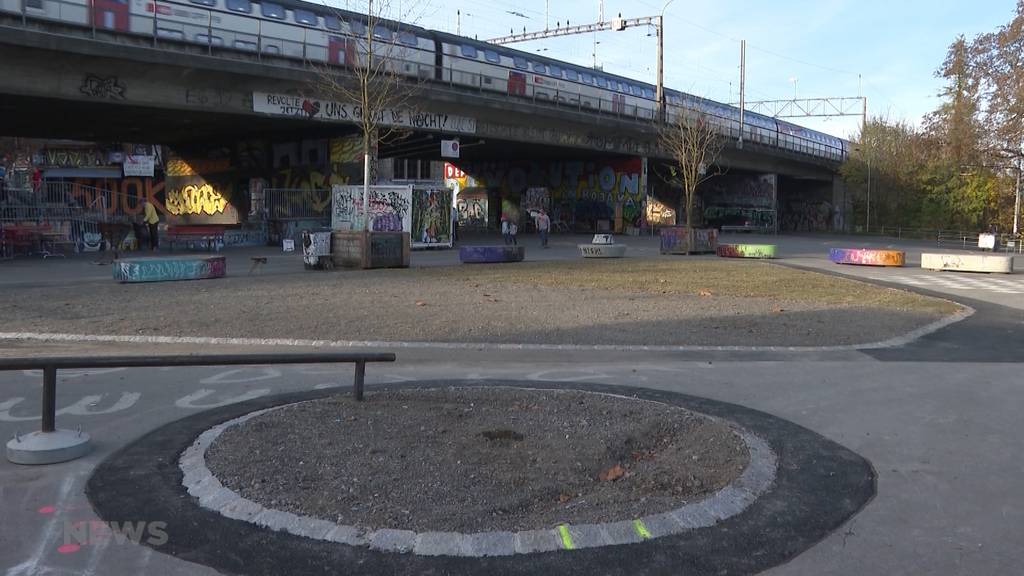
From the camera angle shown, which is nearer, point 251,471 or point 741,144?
point 251,471

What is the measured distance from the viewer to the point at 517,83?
38438mm

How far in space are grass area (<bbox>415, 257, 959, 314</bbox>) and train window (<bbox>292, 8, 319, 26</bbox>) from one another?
13.3 m

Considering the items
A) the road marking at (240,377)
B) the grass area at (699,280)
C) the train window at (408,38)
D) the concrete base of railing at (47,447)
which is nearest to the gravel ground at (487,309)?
the grass area at (699,280)

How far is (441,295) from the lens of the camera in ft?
50.1

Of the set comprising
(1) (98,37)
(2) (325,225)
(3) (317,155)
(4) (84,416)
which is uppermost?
(1) (98,37)

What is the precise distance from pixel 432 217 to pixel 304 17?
30.7ft

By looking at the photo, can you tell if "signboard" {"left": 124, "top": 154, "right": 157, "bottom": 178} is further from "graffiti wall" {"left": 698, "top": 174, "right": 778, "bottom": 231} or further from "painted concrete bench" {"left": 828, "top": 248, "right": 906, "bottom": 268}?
"painted concrete bench" {"left": 828, "top": 248, "right": 906, "bottom": 268}

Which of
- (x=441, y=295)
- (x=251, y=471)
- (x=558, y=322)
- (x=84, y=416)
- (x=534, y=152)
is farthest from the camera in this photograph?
(x=534, y=152)

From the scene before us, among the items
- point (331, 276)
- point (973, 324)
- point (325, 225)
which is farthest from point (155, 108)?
point (973, 324)

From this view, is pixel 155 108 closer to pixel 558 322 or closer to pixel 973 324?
pixel 558 322

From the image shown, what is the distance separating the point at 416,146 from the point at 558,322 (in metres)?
31.6

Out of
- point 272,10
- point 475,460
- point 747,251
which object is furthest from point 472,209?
point 475,460

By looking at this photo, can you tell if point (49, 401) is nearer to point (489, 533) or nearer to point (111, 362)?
point (111, 362)

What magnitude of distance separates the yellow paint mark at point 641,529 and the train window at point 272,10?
2880cm
